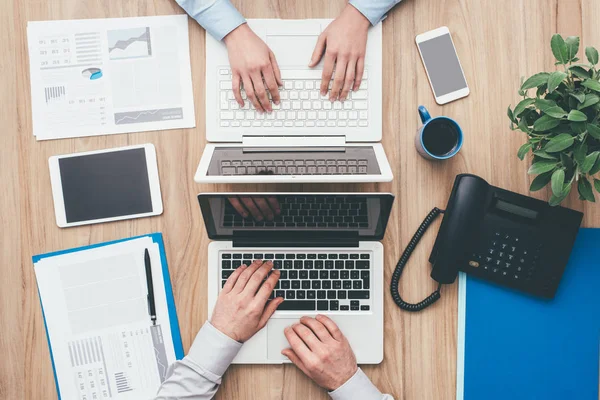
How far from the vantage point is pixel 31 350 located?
0.96 m

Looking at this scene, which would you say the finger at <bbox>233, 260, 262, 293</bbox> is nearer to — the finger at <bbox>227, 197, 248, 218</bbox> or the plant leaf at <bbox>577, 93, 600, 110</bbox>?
the finger at <bbox>227, 197, 248, 218</bbox>

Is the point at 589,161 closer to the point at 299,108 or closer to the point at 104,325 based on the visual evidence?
the point at 299,108

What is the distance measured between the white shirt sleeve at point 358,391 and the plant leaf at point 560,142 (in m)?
0.59

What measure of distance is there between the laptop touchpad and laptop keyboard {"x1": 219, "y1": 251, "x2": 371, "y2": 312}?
33 mm

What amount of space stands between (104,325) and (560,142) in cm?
100

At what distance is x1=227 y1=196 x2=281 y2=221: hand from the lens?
856 mm

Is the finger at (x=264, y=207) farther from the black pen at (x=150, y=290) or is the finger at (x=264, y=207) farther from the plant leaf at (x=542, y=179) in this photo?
the plant leaf at (x=542, y=179)

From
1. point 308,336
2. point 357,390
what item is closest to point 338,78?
point 308,336

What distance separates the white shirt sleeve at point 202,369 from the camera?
90cm

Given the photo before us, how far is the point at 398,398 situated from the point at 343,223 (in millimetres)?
418

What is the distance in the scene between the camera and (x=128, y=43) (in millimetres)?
970

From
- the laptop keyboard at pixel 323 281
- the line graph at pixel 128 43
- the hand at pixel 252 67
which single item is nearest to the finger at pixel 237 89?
the hand at pixel 252 67

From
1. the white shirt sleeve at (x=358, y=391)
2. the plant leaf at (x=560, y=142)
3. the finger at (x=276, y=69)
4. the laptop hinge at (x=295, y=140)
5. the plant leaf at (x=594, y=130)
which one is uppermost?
the finger at (x=276, y=69)

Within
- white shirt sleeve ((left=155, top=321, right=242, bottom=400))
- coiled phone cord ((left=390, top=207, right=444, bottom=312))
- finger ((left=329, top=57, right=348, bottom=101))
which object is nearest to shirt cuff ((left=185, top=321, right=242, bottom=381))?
white shirt sleeve ((left=155, top=321, right=242, bottom=400))
